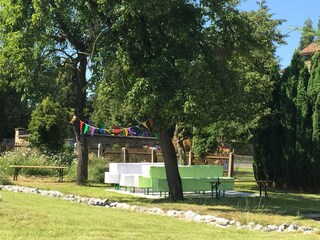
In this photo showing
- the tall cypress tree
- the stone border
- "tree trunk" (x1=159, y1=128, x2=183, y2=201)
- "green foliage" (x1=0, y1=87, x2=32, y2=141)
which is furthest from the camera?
"green foliage" (x1=0, y1=87, x2=32, y2=141)

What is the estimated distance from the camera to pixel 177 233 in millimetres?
7805

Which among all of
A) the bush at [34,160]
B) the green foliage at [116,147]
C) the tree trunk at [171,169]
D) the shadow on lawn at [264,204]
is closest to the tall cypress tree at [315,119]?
the shadow on lawn at [264,204]

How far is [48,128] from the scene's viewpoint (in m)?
28.2

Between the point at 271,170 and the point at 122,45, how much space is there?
34.8ft

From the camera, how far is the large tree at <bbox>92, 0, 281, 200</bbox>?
11820 millimetres

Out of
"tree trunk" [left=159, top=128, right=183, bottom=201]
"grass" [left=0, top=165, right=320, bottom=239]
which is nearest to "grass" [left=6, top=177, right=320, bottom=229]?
"grass" [left=0, top=165, right=320, bottom=239]

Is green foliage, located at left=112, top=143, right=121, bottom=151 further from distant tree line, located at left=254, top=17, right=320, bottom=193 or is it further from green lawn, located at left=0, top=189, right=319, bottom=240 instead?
green lawn, located at left=0, top=189, right=319, bottom=240

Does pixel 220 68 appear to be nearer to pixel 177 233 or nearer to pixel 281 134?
pixel 177 233

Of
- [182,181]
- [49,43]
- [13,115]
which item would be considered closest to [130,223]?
[182,181]

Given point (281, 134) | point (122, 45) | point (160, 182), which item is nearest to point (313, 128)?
point (281, 134)

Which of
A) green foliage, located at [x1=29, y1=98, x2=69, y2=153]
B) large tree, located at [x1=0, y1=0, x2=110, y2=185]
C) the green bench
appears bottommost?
the green bench

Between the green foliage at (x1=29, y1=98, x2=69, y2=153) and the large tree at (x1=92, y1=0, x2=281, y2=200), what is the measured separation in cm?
1537

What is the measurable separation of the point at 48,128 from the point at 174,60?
17.0 m

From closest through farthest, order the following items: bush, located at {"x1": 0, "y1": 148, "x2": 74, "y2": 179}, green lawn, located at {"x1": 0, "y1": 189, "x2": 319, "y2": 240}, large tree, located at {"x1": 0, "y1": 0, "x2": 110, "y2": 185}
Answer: green lawn, located at {"x1": 0, "y1": 189, "x2": 319, "y2": 240} < large tree, located at {"x1": 0, "y1": 0, "x2": 110, "y2": 185} < bush, located at {"x1": 0, "y1": 148, "x2": 74, "y2": 179}
